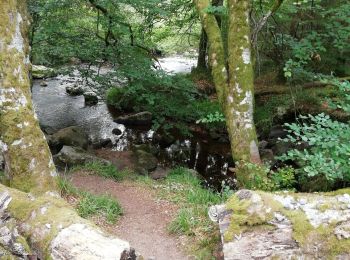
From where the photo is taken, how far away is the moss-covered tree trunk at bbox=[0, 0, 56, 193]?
5.11 meters

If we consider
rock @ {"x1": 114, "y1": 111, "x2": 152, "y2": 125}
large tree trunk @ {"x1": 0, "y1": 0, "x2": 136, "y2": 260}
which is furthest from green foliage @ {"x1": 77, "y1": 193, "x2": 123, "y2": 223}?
rock @ {"x1": 114, "y1": 111, "x2": 152, "y2": 125}

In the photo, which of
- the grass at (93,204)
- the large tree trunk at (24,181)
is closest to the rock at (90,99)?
the grass at (93,204)

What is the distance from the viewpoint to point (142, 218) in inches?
252

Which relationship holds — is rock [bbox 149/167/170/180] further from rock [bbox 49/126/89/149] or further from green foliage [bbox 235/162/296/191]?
green foliage [bbox 235/162/296/191]

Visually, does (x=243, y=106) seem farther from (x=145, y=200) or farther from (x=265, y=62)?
(x=265, y=62)

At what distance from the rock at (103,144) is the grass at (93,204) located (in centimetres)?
661

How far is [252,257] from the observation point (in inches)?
148

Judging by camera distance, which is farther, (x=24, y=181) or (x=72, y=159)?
(x=72, y=159)

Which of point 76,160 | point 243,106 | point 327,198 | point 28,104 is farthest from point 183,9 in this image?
point 327,198

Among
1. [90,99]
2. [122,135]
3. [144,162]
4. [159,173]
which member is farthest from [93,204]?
[90,99]

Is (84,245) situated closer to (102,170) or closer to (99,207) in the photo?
(99,207)

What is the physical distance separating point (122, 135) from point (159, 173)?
165 inches

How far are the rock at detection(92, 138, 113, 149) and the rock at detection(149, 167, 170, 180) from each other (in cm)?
292

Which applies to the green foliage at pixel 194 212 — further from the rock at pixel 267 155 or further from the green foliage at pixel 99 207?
the rock at pixel 267 155
